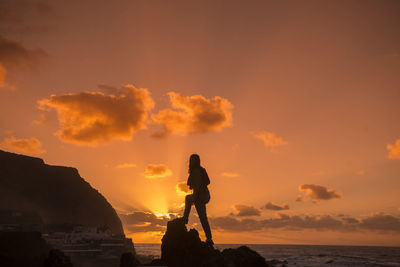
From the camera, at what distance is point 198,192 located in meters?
13.4

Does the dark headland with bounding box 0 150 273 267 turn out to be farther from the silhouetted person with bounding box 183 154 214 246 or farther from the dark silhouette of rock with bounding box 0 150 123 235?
the silhouetted person with bounding box 183 154 214 246

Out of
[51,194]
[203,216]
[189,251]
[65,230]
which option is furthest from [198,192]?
[51,194]

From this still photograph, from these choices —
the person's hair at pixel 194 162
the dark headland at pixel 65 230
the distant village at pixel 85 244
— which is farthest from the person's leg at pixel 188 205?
the distant village at pixel 85 244

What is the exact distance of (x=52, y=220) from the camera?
400 feet

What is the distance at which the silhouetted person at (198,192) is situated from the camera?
13289mm

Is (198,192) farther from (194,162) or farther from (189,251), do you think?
(189,251)

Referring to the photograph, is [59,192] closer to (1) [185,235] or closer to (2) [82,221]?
(2) [82,221]

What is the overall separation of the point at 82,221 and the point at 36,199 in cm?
1854

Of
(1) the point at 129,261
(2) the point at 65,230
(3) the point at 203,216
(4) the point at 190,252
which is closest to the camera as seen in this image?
(4) the point at 190,252

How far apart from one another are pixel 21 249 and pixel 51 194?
4673 inches

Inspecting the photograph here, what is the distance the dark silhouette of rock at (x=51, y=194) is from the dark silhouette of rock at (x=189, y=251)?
116192 millimetres

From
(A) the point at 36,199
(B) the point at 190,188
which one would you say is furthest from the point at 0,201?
(B) the point at 190,188

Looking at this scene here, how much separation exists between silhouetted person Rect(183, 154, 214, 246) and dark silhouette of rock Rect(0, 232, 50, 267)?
1232 centimetres

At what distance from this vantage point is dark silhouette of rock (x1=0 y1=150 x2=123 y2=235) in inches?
4791
